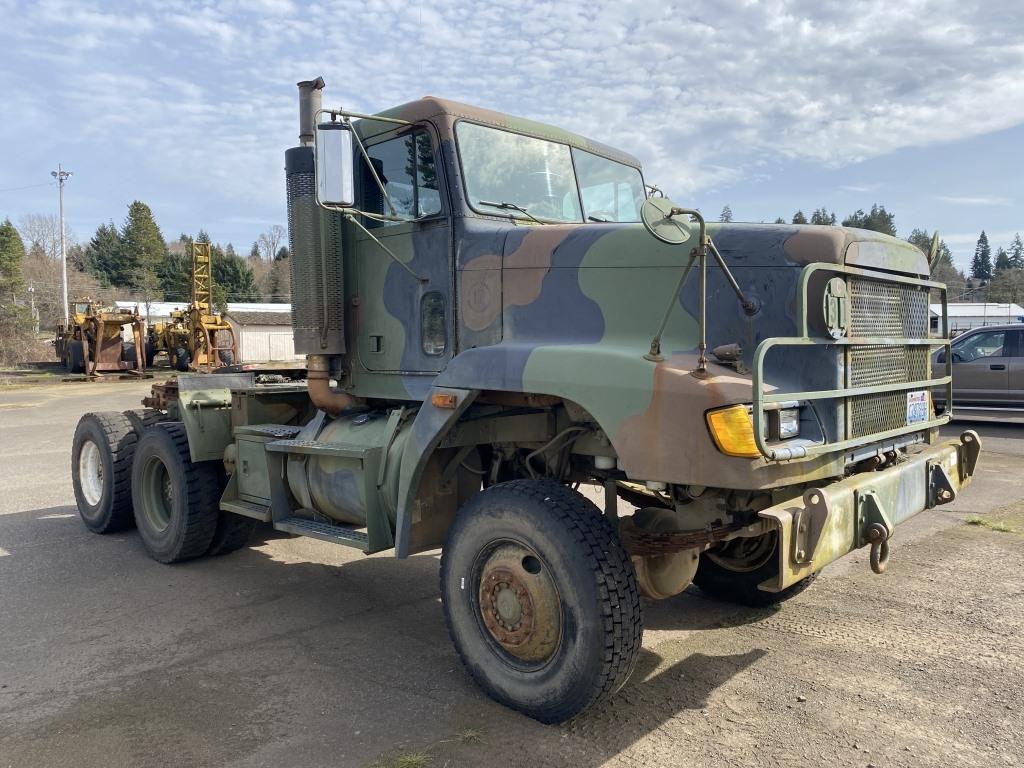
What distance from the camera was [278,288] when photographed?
7731 cm

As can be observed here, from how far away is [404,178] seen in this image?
4.74 m

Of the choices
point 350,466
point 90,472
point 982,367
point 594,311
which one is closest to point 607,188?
point 594,311

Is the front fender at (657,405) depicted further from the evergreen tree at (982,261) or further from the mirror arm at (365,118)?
the evergreen tree at (982,261)

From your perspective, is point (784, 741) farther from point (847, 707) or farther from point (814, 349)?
point (814, 349)

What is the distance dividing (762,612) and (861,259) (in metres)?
2.35

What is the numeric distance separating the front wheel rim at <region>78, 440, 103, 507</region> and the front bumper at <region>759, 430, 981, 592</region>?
6.26 metres

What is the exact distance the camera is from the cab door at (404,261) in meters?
4.55

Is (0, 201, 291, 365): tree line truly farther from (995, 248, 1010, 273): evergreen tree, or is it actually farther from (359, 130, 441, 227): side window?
(995, 248, 1010, 273): evergreen tree

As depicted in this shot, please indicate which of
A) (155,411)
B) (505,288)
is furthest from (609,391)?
(155,411)

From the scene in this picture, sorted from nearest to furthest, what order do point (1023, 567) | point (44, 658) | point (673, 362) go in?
point (673, 362), point (44, 658), point (1023, 567)

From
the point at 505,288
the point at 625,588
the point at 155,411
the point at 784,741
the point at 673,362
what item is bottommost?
A: the point at 784,741

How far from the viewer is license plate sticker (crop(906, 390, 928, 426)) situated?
3.83m

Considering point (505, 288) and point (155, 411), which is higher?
point (505, 288)

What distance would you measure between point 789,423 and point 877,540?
60 centimetres
